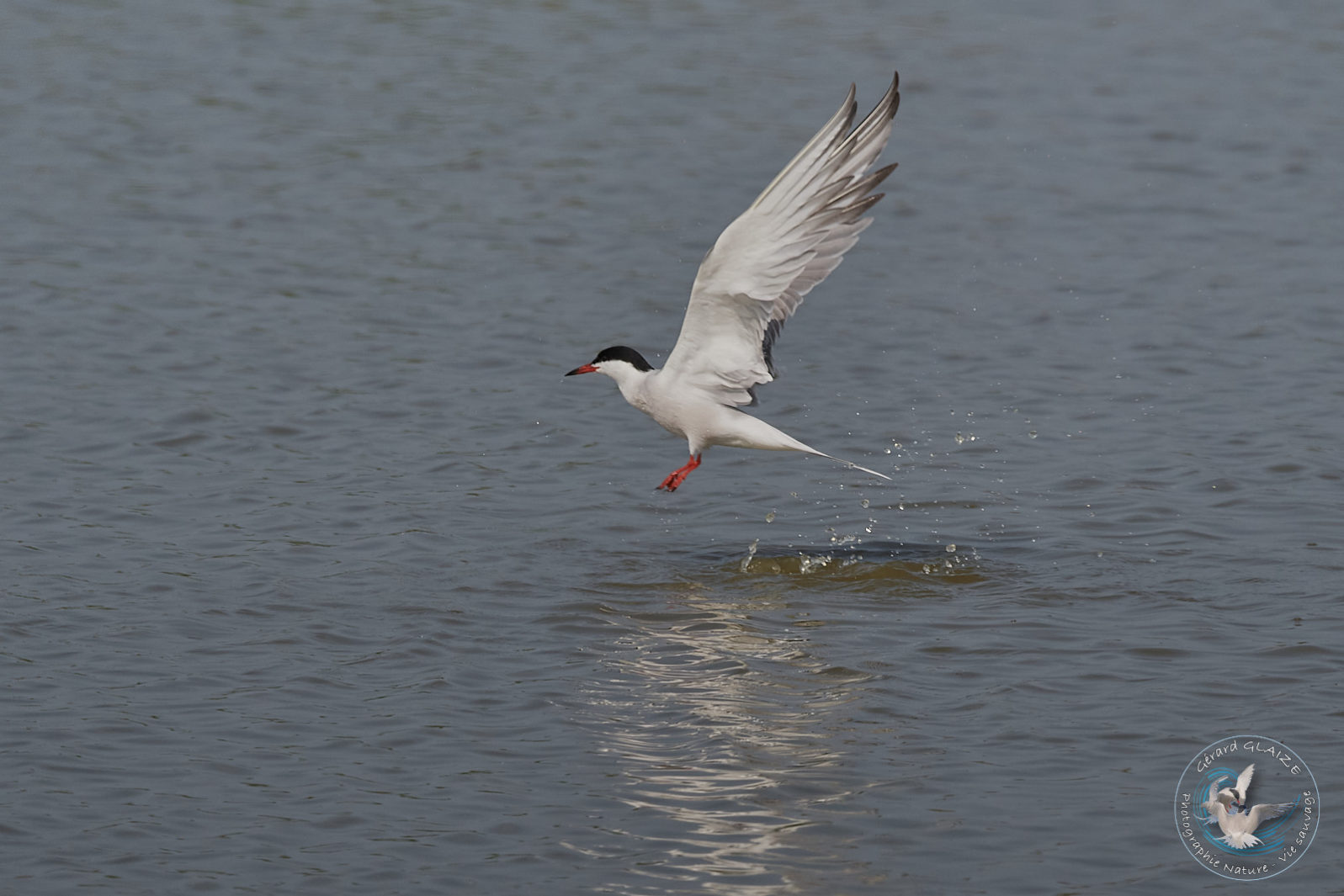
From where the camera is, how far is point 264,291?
13.3 meters

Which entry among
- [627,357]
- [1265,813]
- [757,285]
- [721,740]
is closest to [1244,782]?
[1265,813]

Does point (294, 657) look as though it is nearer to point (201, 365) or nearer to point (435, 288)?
point (201, 365)

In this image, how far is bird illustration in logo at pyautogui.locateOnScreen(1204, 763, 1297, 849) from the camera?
22.1 feet

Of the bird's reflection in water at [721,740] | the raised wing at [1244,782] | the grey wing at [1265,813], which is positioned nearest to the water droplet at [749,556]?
the bird's reflection in water at [721,740]

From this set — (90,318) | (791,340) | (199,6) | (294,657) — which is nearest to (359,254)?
(90,318)

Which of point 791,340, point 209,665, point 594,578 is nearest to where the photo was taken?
point 209,665

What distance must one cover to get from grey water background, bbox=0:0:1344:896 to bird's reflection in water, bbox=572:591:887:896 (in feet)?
0.09

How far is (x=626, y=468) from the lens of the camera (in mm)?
11086

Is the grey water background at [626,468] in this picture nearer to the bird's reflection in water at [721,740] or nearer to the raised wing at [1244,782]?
the bird's reflection in water at [721,740]

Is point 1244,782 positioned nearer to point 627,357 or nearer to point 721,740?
point 721,740

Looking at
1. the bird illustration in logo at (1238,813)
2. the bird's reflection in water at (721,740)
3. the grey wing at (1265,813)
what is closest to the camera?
the bird's reflection in water at (721,740)

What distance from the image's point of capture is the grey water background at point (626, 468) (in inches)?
272

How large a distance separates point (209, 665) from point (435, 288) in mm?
5903

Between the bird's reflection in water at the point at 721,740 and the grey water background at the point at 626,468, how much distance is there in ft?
0.09
